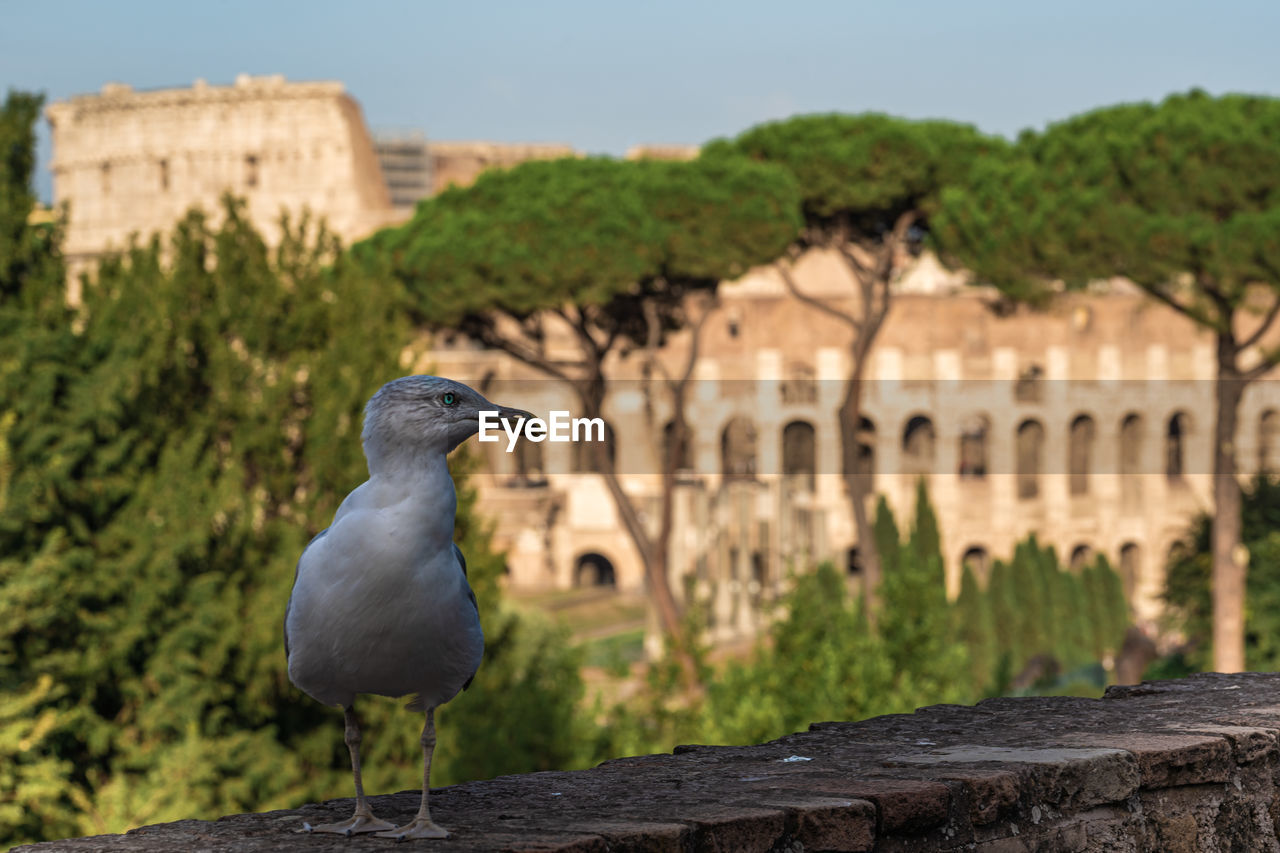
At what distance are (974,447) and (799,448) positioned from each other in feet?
19.2

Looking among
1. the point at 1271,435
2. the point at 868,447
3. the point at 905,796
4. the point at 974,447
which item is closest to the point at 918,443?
the point at 868,447

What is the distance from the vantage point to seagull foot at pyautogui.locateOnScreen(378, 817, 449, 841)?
2344mm

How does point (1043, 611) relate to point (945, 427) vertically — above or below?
below

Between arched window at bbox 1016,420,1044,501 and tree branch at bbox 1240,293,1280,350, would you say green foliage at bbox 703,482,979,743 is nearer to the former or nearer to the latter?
tree branch at bbox 1240,293,1280,350

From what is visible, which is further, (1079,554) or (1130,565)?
(1130,565)

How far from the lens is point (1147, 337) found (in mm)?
37844

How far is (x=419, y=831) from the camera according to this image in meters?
2.35

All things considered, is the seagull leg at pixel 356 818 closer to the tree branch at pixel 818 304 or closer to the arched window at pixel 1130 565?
the tree branch at pixel 818 304

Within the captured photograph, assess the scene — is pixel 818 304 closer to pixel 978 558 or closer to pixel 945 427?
pixel 945 427

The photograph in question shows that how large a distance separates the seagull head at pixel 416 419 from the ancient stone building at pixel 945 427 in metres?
33.1

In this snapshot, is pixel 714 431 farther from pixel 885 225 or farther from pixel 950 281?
pixel 885 225

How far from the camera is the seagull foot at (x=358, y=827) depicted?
239 centimetres

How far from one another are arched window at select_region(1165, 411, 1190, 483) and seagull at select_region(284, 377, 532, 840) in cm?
3996
